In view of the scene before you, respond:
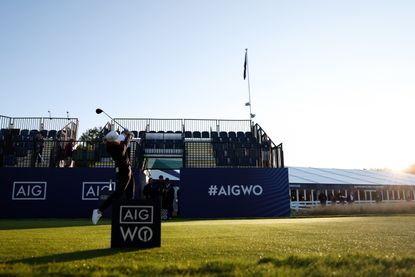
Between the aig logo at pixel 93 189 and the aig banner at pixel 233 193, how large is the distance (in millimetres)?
4075

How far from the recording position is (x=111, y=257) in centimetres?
488

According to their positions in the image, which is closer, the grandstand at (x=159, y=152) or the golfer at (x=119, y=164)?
the golfer at (x=119, y=164)

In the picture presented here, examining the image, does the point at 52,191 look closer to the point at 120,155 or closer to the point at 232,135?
the point at 232,135

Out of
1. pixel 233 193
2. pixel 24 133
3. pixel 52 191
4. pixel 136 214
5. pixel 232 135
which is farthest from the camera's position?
pixel 232 135

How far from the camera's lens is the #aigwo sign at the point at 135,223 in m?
5.79

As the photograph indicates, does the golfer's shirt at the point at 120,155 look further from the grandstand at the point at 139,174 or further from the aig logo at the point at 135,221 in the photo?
the grandstand at the point at 139,174

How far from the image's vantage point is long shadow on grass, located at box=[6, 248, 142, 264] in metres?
4.60

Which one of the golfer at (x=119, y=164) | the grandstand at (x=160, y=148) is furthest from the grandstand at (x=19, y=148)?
the golfer at (x=119, y=164)

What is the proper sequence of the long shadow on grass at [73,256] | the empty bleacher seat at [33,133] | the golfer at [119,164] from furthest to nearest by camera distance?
the empty bleacher seat at [33,133] → the golfer at [119,164] → the long shadow on grass at [73,256]

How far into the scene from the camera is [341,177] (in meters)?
40.9

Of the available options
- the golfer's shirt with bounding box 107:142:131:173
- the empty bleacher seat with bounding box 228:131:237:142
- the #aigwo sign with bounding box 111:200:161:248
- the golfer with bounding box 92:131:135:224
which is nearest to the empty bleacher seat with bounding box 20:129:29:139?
the empty bleacher seat with bounding box 228:131:237:142

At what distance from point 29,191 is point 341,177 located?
31.8 m

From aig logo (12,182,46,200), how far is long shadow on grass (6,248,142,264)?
15727mm

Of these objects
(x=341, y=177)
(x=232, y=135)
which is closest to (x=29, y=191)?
(x=232, y=135)
